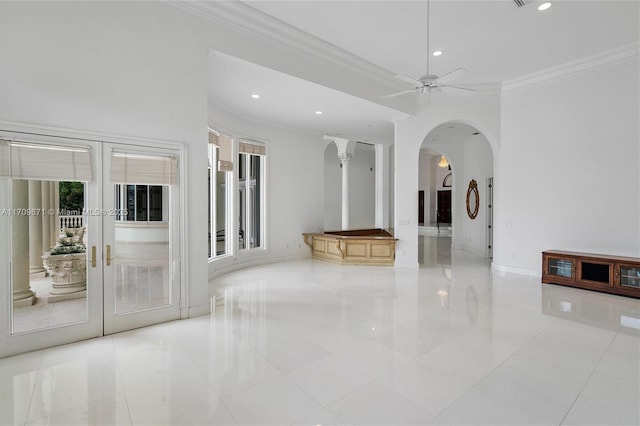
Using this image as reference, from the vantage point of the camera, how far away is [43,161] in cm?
331

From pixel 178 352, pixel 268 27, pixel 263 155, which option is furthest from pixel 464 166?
pixel 178 352

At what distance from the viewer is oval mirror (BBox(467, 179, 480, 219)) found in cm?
1008

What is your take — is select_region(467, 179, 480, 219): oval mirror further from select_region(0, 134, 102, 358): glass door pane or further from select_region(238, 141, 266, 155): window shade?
select_region(0, 134, 102, 358): glass door pane

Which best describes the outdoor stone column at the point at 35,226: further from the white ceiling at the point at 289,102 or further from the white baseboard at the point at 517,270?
the white baseboard at the point at 517,270

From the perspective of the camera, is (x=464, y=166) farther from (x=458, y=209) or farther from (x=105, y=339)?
(x=105, y=339)

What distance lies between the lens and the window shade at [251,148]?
25.1ft

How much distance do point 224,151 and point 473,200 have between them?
25.3 ft

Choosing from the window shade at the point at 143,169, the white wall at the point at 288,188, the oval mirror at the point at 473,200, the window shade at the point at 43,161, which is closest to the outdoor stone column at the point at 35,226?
the window shade at the point at 43,161

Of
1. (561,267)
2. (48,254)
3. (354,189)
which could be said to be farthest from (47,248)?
(354,189)

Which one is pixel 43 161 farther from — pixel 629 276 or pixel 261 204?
→ pixel 629 276

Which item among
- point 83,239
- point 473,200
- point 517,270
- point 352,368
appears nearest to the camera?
point 352,368

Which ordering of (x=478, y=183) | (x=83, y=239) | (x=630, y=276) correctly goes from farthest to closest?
1. (x=478, y=183)
2. (x=630, y=276)
3. (x=83, y=239)

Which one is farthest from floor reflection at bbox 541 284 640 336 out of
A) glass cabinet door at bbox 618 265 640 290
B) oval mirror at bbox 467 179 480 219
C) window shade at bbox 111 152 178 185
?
window shade at bbox 111 152 178 185

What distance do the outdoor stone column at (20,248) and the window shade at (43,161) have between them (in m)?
0.13
